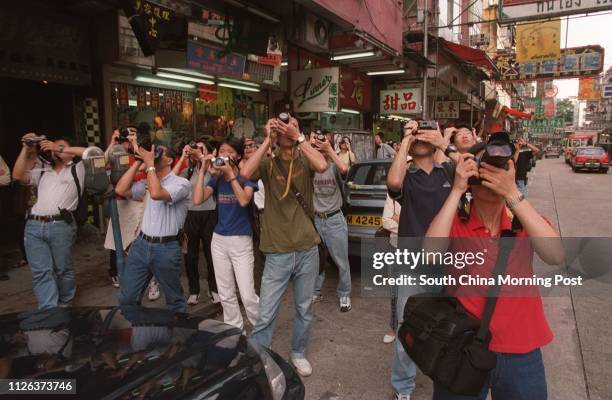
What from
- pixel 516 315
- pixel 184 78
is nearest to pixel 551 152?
pixel 184 78

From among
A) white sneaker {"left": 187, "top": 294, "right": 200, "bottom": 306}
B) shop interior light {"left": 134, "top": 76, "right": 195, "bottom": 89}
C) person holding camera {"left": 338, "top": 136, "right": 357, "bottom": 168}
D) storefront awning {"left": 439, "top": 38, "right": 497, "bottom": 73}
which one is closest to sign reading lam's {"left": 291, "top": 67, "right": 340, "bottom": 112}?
person holding camera {"left": 338, "top": 136, "right": 357, "bottom": 168}

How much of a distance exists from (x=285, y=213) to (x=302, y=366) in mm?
1264

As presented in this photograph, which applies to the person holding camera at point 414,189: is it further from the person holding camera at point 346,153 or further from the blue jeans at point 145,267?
the person holding camera at point 346,153

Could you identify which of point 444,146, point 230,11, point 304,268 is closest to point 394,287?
point 304,268

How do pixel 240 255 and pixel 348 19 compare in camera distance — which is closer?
pixel 240 255

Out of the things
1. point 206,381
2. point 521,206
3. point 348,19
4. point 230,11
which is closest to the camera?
point 521,206

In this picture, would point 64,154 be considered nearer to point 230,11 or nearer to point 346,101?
point 230,11

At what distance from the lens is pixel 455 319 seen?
1.67 meters

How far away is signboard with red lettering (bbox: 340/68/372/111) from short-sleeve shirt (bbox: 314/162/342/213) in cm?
752

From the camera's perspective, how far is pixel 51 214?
3863 millimetres

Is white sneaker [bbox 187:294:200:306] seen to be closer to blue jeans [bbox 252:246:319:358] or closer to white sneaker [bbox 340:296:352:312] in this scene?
white sneaker [bbox 340:296:352:312]

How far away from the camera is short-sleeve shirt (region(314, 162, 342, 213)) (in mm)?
4617

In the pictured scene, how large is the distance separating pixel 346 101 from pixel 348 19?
3.99m

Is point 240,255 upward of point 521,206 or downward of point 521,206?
downward
